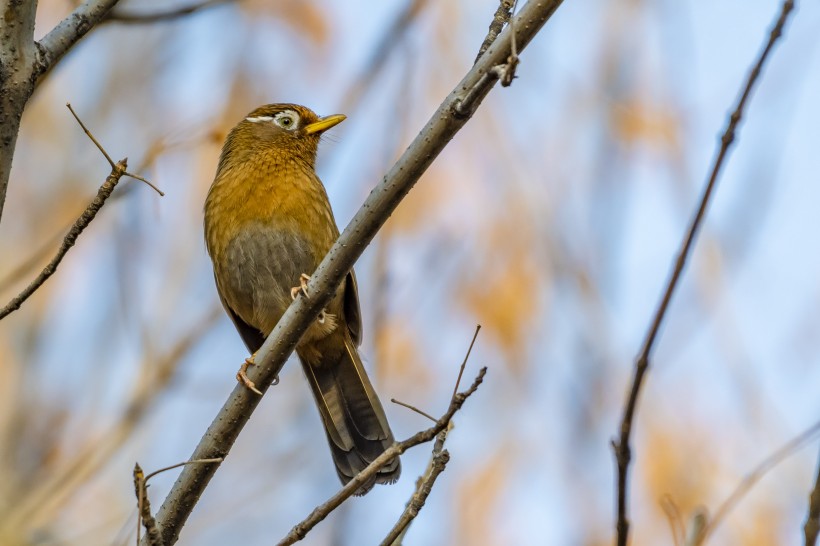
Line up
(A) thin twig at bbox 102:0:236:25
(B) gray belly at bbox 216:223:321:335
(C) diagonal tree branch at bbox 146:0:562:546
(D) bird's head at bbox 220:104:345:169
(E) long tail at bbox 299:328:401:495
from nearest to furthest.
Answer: (C) diagonal tree branch at bbox 146:0:562:546
(A) thin twig at bbox 102:0:236:25
(E) long tail at bbox 299:328:401:495
(B) gray belly at bbox 216:223:321:335
(D) bird's head at bbox 220:104:345:169

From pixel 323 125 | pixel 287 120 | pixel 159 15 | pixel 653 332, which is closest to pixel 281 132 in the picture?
pixel 287 120

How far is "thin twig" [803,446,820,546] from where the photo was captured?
203 cm

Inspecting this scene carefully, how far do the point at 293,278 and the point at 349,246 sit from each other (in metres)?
2.05

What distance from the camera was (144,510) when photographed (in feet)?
8.59

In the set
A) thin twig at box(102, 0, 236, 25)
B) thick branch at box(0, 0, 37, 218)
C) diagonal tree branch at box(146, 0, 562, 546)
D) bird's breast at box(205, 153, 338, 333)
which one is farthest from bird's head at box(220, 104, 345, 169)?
thick branch at box(0, 0, 37, 218)

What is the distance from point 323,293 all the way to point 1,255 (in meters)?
5.12

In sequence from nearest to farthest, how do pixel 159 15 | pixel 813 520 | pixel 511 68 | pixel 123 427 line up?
pixel 813 520, pixel 511 68, pixel 159 15, pixel 123 427

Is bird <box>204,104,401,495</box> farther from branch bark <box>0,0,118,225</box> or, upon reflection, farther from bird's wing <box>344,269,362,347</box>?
branch bark <box>0,0,118,225</box>

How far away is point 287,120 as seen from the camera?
6008mm

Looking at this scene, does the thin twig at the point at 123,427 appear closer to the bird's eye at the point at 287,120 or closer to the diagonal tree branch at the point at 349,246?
the bird's eye at the point at 287,120

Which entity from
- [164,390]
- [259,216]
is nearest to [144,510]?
[259,216]

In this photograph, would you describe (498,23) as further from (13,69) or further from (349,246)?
(13,69)

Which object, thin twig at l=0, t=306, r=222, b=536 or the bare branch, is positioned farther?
→ thin twig at l=0, t=306, r=222, b=536

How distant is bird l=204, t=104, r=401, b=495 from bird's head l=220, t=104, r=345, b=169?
0.52 ft
